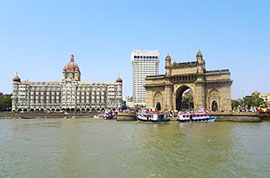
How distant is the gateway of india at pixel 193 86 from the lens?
61.3 meters

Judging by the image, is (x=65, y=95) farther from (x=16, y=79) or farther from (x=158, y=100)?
(x=158, y=100)

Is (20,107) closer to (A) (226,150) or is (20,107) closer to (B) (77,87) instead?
(B) (77,87)

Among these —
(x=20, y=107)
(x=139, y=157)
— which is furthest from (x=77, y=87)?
(x=139, y=157)

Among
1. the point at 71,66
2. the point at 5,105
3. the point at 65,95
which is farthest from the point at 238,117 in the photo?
the point at 5,105

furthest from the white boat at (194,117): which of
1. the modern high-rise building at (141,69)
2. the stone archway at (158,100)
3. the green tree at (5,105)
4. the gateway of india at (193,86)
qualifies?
the modern high-rise building at (141,69)

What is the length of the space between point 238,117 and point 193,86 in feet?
52.5

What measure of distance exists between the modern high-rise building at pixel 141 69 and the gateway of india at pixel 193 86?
95286 mm

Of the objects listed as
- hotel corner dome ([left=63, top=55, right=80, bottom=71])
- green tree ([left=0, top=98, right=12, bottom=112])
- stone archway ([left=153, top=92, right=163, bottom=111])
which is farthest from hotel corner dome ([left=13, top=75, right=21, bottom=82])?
stone archway ([left=153, top=92, right=163, bottom=111])

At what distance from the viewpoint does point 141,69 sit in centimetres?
16900

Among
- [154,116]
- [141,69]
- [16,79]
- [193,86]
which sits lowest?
[154,116]

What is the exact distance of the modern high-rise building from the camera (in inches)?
6585

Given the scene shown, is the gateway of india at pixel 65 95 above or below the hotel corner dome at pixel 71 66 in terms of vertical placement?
below

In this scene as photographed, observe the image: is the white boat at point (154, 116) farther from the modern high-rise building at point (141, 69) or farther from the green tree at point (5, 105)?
the modern high-rise building at point (141, 69)

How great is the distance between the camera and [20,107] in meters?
118
